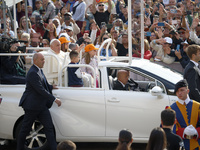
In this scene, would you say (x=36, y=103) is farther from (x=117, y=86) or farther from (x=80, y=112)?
(x=117, y=86)

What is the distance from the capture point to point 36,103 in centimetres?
762

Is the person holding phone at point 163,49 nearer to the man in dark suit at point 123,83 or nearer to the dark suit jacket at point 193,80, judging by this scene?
the man in dark suit at point 123,83

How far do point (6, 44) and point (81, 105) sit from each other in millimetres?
2046

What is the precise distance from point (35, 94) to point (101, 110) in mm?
1125

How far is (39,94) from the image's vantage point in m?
7.66

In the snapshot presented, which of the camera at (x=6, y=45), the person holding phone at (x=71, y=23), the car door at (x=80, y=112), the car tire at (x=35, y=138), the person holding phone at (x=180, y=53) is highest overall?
the person holding phone at (x=71, y=23)

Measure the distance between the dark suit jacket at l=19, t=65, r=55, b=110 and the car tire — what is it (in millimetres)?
560

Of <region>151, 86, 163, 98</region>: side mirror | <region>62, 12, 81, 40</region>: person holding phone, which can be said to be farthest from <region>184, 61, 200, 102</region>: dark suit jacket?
<region>62, 12, 81, 40</region>: person holding phone

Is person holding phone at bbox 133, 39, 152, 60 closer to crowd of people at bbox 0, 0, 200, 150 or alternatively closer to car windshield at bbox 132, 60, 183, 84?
crowd of people at bbox 0, 0, 200, 150

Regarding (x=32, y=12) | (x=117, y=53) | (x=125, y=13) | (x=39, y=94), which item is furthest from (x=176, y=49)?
(x=32, y=12)

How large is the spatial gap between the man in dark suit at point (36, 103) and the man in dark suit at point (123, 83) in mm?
1123

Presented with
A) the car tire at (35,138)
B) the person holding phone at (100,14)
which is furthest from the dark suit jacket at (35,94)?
the person holding phone at (100,14)

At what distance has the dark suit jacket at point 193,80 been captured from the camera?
7367mm

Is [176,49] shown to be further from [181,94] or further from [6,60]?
[181,94]
